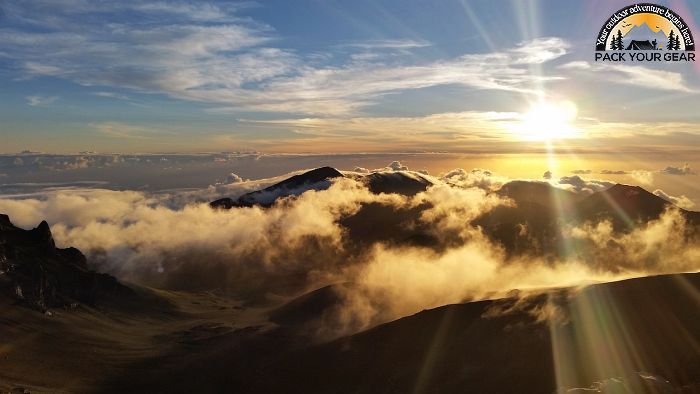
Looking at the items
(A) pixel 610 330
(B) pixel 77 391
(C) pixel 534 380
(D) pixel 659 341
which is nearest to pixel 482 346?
(C) pixel 534 380

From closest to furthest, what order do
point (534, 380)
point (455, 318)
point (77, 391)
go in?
point (534, 380) < point (455, 318) < point (77, 391)

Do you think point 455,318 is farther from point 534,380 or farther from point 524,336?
point 534,380

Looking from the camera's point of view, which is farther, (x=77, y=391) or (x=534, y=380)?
(x=77, y=391)

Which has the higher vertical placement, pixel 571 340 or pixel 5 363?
pixel 571 340

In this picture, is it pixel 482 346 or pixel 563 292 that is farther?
pixel 563 292

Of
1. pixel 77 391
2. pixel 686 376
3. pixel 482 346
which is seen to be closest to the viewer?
pixel 686 376

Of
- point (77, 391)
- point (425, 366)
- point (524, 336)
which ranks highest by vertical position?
point (524, 336)

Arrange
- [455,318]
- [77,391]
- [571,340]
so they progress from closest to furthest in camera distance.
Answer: [571,340]
[455,318]
[77,391]

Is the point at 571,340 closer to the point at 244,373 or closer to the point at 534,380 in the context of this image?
the point at 534,380

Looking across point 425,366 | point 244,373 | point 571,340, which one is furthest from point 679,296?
point 244,373
